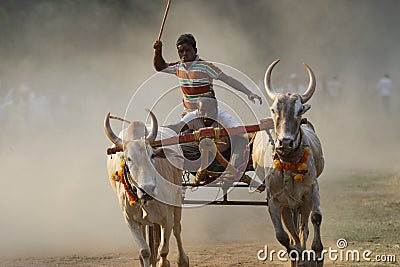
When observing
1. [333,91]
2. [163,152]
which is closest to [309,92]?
[163,152]

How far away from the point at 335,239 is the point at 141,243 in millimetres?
4008

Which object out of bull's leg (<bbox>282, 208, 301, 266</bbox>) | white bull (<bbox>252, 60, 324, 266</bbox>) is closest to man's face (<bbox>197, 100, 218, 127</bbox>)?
white bull (<bbox>252, 60, 324, 266</bbox>)

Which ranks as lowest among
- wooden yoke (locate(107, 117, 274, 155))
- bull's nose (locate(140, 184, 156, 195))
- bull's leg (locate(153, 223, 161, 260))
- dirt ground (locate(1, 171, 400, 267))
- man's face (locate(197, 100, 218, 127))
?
dirt ground (locate(1, 171, 400, 267))

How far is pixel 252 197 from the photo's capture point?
17375 millimetres

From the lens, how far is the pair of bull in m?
8.73

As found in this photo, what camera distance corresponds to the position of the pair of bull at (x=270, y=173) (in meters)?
8.73

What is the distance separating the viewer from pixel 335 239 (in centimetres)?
1254

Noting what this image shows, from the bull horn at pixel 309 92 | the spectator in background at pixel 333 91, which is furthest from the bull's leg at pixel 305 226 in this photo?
the spectator in background at pixel 333 91

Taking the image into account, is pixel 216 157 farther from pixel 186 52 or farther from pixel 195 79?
pixel 186 52

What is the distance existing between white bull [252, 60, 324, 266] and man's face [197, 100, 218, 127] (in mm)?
546

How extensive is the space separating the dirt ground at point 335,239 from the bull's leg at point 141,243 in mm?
2141

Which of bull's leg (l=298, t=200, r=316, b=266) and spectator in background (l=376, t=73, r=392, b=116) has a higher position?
spectator in background (l=376, t=73, r=392, b=116)

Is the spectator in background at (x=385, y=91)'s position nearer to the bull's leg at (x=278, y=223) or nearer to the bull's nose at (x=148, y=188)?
the bull's leg at (x=278, y=223)

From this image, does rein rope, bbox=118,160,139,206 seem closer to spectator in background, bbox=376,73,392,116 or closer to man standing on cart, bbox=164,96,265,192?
man standing on cart, bbox=164,96,265,192
